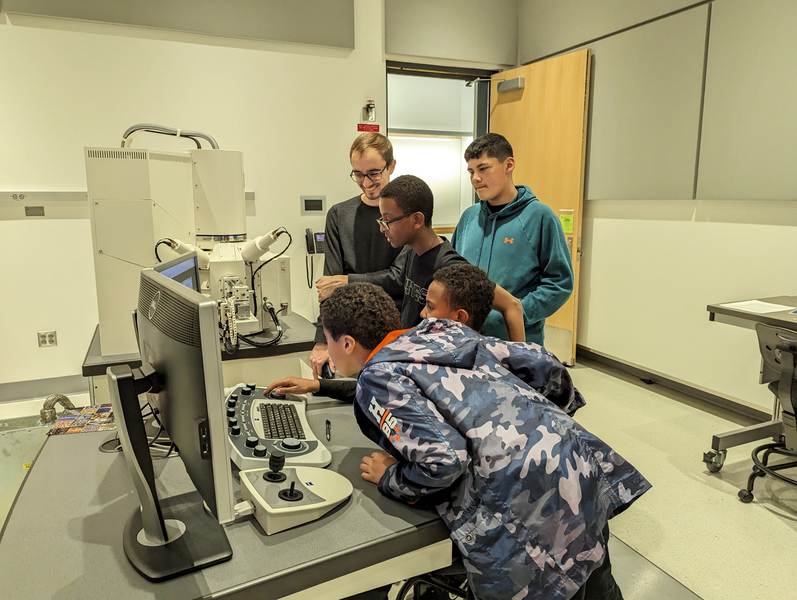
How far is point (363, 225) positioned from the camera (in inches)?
87.9

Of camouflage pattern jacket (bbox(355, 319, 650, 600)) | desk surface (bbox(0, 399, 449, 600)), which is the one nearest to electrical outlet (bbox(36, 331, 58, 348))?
desk surface (bbox(0, 399, 449, 600))

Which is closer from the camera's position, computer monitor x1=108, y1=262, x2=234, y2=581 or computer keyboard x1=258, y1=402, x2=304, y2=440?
computer monitor x1=108, y1=262, x2=234, y2=581

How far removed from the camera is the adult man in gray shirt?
2.14m

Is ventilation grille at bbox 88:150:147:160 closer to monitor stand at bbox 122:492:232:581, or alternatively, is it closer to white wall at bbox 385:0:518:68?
monitor stand at bbox 122:492:232:581

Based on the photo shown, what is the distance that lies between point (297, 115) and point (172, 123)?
0.82 meters

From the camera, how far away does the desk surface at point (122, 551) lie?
81 centimetres

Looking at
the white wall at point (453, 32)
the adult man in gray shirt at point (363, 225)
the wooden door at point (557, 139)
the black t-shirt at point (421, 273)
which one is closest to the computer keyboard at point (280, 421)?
the black t-shirt at point (421, 273)

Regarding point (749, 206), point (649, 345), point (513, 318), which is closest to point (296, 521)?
point (513, 318)

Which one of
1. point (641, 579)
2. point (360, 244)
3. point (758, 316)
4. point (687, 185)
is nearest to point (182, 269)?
point (360, 244)

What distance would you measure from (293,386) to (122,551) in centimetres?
64

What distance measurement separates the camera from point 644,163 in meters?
3.52

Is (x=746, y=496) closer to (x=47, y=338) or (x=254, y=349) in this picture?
(x=254, y=349)

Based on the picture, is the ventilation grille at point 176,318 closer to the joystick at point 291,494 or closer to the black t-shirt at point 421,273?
the joystick at point 291,494

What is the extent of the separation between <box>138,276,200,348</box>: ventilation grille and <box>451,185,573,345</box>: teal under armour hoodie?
1.35 metres
